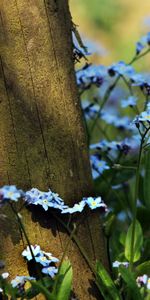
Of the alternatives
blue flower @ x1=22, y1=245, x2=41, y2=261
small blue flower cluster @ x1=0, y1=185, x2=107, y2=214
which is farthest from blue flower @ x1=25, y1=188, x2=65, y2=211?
blue flower @ x1=22, y1=245, x2=41, y2=261

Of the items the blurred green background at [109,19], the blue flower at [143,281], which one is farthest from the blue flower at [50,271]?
the blurred green background at [109,19]

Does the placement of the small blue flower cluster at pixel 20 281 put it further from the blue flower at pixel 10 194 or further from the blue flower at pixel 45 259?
the blue flower at pixel 10 194

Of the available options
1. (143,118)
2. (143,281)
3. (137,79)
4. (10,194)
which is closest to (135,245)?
(143,281)

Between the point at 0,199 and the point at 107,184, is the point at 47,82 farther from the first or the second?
the point at 107,184

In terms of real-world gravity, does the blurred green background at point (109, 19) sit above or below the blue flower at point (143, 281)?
above

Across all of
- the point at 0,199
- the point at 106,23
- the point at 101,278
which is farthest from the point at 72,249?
the point at 106,23
